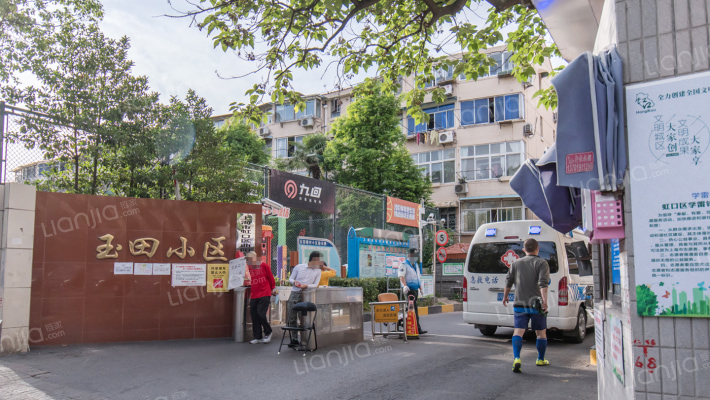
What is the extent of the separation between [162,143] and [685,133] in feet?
34.8

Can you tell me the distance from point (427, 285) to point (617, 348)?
16.5 meters

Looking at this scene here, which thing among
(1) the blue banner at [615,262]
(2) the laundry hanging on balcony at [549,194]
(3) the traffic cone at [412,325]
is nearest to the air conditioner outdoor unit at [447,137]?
(3) the traffic cone at [412,325]

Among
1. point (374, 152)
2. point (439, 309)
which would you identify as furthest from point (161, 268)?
point (374, 152)

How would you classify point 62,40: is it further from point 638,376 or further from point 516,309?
point 638,376

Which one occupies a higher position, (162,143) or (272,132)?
(272,132)

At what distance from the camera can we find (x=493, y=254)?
1112cm

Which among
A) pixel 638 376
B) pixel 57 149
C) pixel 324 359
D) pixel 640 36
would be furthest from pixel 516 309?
pixel 57 149

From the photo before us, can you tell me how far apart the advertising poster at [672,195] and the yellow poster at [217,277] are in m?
9.01

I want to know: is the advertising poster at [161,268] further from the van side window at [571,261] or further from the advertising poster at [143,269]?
the van side window at [571,261]

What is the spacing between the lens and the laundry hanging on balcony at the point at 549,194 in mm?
4523

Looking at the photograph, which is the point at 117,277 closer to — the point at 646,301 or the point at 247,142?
the point at 646,301

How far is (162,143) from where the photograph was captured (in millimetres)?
11859

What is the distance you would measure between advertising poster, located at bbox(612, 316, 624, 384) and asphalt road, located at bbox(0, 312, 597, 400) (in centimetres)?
243

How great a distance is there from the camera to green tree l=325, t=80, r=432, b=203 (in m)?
29.7
